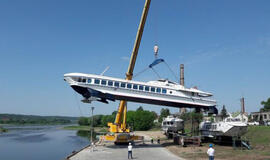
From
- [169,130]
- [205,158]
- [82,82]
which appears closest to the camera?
[205,158]

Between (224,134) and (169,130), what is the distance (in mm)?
13855

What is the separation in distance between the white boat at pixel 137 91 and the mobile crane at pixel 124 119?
3.63 meters

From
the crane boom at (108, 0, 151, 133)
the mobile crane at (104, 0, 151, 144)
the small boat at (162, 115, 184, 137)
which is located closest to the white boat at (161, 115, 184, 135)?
the small boat at (162, 115, 184, 137)

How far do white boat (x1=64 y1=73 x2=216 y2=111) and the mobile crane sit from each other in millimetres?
3634

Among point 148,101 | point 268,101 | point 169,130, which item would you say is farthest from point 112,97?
point 268,101

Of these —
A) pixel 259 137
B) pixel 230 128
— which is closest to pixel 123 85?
pixel 230 128

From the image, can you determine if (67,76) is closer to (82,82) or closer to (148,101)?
(82,82)

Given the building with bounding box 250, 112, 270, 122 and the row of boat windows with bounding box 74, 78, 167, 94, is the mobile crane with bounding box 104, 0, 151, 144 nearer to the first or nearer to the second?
the row of boat windows with bounding box 74, 78, 167, 94

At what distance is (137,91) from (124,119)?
583cm

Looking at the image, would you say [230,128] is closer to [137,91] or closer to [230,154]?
[230,154]

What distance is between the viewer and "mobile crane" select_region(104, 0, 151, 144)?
30141mm

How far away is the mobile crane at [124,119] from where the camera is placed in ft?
98.9

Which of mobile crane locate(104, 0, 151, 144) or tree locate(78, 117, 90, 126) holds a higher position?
mobile crane locate(104, 0, 151, 144)

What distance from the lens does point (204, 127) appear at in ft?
113
